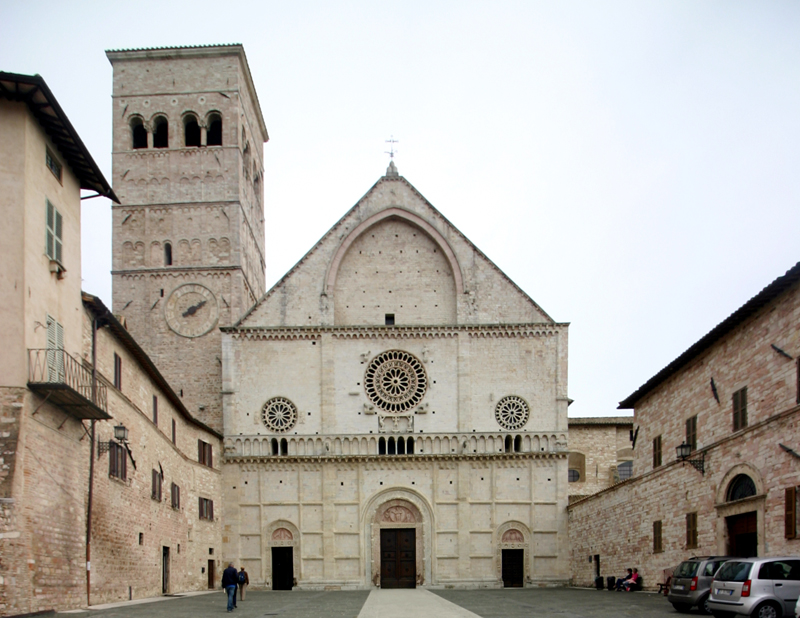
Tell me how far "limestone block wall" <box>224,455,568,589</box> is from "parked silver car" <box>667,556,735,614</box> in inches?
754

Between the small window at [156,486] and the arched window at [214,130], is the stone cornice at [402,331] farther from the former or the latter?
the small window at [156,486]

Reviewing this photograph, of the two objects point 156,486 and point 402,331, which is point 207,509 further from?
point 402,331

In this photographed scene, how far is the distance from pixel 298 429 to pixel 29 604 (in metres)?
23.3

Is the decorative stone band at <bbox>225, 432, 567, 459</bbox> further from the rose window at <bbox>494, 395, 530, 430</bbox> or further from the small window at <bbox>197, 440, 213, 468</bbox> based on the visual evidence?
the small window at <bbox>197, 440, 213, 468</bbox>

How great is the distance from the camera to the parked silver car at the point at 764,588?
717 inches

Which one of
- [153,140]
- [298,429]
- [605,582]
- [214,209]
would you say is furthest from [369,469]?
[153,140]

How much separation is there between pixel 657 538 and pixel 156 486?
16.9 m

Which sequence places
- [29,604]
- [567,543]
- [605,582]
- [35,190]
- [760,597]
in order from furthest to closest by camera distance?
[567,543] → [605,582] → [35,190] → [29,604] → [760,597]

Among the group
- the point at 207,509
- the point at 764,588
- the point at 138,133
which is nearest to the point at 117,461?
the point at 207,509

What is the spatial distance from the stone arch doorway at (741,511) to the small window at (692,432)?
291cm

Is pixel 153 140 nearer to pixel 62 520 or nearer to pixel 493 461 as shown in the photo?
pixel 493 461

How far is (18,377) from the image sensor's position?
2014 centimetres

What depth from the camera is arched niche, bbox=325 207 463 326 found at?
44.4 m

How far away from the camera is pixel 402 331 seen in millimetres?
43469
